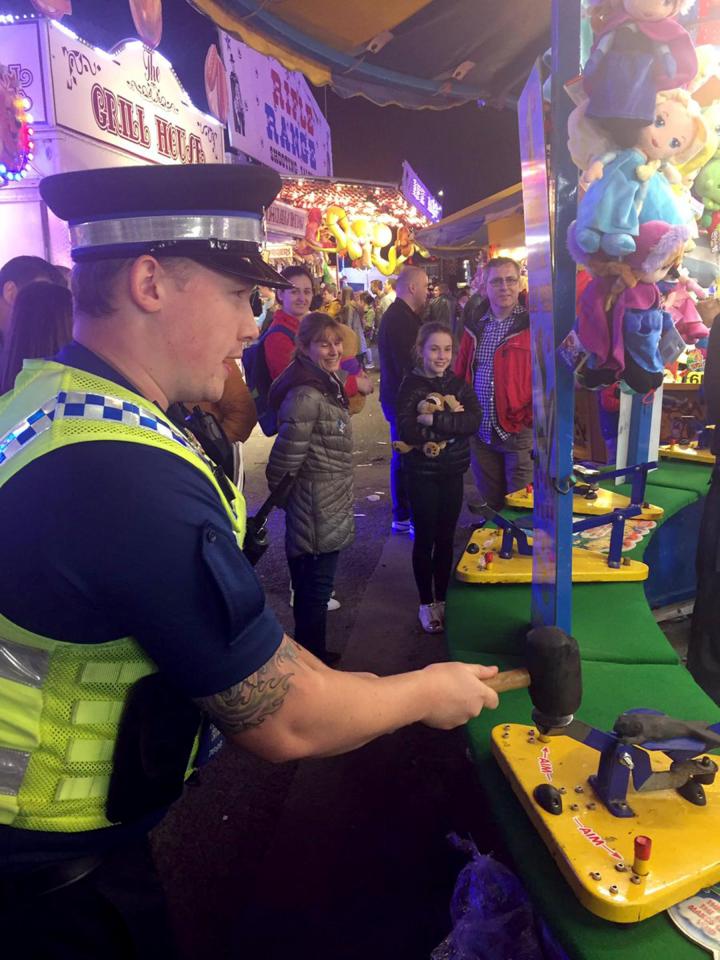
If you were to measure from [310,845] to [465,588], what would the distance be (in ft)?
3.73

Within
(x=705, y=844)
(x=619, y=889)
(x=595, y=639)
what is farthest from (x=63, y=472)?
(x=595, y=639)

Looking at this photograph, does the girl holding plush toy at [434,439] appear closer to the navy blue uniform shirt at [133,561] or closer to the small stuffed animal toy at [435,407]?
the small stuffed animal toy at [435,407]

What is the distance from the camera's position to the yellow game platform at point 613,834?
3.70ft

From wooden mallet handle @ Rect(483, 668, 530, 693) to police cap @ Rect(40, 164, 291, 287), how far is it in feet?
3.00

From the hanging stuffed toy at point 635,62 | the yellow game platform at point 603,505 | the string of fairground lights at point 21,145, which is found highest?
the string of fairground lights at point 21,145

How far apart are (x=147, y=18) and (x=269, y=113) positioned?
446 cm

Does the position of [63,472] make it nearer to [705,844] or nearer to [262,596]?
[262,596]

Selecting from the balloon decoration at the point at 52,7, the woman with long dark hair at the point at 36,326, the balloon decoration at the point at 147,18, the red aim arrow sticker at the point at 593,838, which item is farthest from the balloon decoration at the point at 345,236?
the red aim arrow sticker at the point at 593,838

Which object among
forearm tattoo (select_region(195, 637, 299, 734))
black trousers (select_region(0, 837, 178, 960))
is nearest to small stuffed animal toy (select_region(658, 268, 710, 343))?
forearm tattoo (select_region(195, 637, 299, 734))

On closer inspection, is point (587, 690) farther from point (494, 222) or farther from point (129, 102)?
point (494, 222)

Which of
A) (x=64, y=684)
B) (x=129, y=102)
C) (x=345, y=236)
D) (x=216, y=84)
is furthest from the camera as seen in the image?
(x=345, y=236)

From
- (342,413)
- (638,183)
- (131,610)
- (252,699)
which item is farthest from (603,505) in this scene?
(131,610)

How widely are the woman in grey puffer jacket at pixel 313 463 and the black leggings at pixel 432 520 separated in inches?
20.3

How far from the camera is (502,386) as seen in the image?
431 cm
